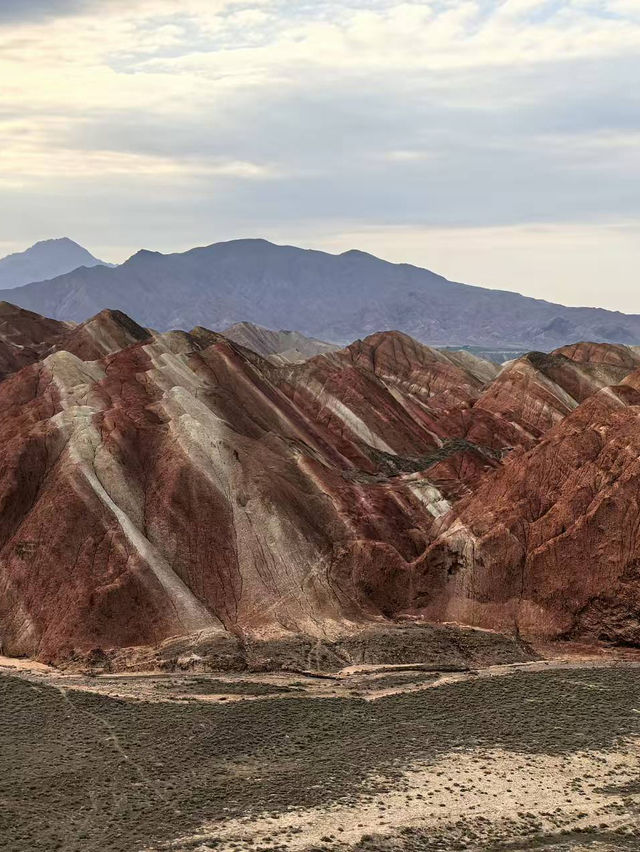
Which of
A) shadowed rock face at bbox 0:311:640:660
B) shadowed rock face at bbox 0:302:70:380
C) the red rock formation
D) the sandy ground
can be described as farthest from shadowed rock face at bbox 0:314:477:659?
shadowed rock face at bbox 0:302:70:380

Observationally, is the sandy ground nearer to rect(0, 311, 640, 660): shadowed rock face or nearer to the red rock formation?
the red rock formation

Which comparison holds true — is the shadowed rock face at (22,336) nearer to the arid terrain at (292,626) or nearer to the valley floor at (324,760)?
the arid terrain at (292,626)

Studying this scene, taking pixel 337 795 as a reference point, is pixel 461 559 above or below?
above

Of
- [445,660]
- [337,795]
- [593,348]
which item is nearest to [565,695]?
[445,660]

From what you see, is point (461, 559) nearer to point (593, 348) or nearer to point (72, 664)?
point (72, 664)

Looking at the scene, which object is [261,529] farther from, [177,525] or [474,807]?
[474,807]
